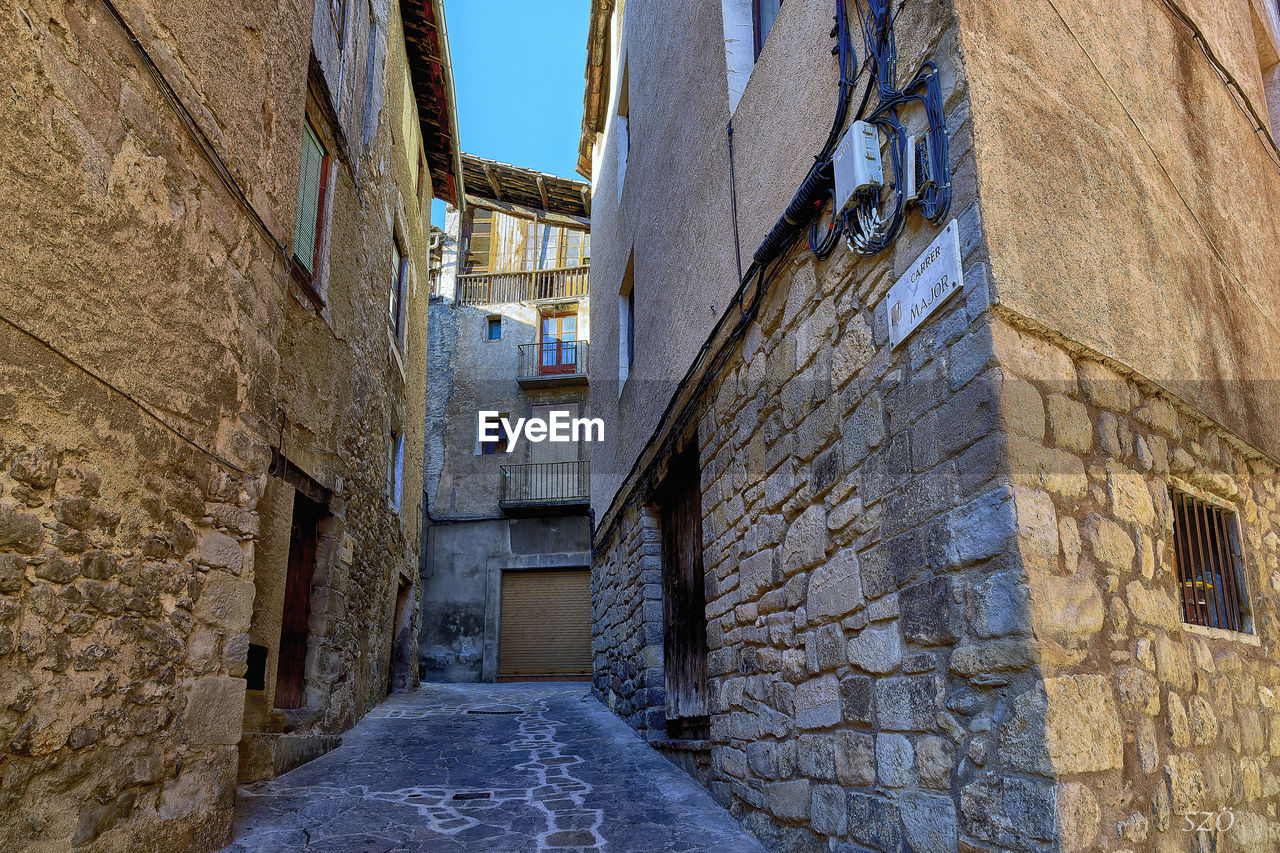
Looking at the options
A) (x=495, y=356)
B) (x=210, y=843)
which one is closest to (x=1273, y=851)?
(x=210, y=843)

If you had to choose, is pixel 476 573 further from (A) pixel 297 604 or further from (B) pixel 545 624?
(A) pixel 297 604

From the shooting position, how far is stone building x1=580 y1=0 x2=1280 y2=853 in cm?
227

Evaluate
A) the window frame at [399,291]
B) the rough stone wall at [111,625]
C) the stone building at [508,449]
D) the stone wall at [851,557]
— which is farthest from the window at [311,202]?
the stone building at [508,449]

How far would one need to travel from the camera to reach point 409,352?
415 inches

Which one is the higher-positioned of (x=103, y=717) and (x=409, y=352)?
(x=409, y=352)

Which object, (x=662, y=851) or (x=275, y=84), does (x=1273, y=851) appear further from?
(x=275, y=84)

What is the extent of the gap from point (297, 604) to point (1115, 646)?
17.9 ft

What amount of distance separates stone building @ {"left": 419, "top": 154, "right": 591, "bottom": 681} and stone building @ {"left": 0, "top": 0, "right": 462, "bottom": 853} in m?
10.2

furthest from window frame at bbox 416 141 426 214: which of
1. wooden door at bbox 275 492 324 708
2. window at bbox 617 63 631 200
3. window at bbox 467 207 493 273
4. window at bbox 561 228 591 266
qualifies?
window at bbox 467 207 493 273

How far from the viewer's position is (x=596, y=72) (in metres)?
10.3

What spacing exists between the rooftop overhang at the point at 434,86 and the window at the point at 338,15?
298cm

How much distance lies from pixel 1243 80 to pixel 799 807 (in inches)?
175

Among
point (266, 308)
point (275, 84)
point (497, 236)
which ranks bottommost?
point (266, 308)

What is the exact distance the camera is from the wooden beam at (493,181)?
17125mm
